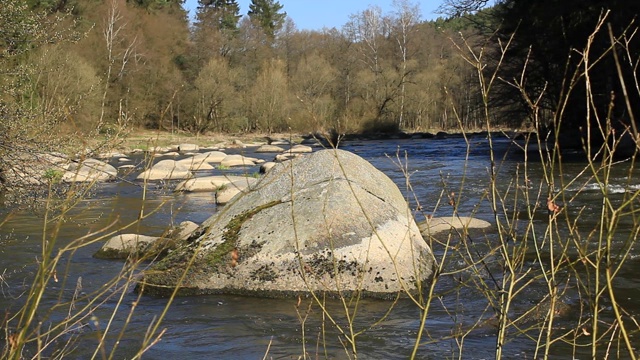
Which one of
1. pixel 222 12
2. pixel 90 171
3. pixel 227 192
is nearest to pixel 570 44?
pixel 227 192

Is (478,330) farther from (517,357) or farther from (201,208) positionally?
(201,208)

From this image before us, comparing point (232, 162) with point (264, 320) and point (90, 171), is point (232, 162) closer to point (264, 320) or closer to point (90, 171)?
point (264, 320)

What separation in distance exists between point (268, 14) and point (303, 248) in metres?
70.2

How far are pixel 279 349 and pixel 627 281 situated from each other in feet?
11.9

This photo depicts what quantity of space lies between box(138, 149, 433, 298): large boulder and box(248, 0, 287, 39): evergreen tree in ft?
218

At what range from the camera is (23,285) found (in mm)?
7707

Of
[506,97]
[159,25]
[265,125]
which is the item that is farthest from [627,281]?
[159,25]

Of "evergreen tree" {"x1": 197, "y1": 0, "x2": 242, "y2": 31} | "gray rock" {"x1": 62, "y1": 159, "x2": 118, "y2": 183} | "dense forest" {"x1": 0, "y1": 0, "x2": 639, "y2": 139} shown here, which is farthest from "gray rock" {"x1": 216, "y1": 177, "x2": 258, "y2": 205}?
Answer: "evergreen tree" {"x1": 197, "y1": 0, "x2": 242, "y2": 31}

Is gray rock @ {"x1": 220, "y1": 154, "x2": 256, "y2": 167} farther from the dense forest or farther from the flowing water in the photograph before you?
the flowing water

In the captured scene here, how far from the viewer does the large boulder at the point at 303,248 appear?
7.19 meters

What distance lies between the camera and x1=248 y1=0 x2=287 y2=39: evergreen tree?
73.8 metres

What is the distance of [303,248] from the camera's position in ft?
24.0

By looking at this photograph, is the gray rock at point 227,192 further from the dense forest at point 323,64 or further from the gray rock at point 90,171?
the dense forest at point 323,64

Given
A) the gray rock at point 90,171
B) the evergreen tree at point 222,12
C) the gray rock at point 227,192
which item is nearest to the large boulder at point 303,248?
the gray rock at point 90,171
